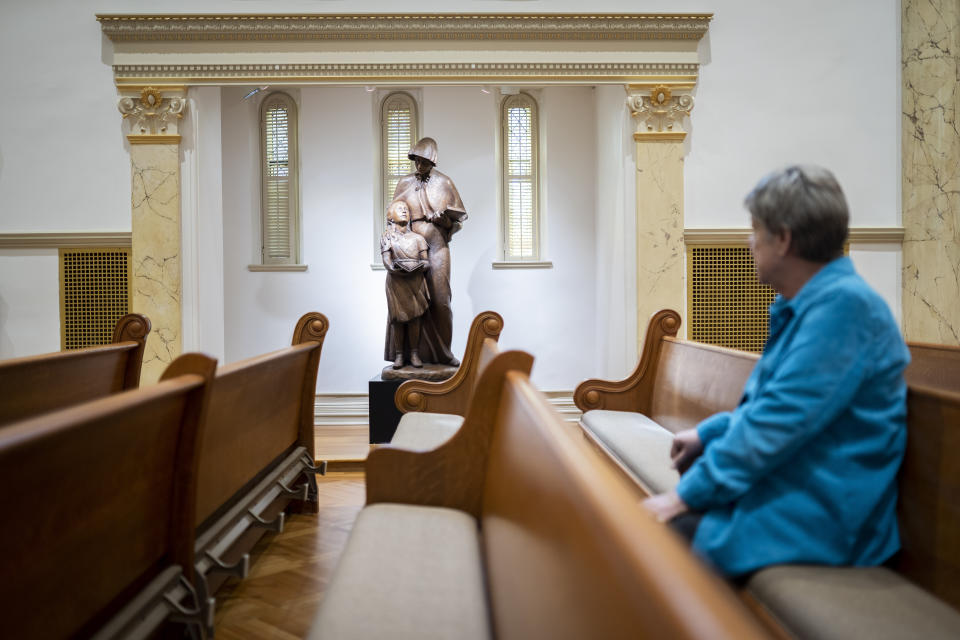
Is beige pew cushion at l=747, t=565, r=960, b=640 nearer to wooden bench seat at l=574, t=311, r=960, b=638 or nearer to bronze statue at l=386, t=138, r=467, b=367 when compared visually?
wooden bench seat at l=574, t=311, r=960, b=638

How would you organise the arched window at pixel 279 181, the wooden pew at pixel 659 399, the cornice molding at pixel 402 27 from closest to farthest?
the wooden pew at pixel 659 399, the cornice molding at pixel 402 27, the arched window at pixel 279 181

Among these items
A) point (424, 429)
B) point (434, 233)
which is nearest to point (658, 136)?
point (434, 233)

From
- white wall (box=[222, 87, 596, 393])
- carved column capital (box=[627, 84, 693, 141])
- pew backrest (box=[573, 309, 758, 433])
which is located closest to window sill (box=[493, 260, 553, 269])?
white wall (box=[222, 87, 596, 393])

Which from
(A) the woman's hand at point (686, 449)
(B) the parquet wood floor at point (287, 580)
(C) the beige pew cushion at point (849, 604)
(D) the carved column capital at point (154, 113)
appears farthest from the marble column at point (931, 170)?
(D) the carved column capital at point (154, 113)

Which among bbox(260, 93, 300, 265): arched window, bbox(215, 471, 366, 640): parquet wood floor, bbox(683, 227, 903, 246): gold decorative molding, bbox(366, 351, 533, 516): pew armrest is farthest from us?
bbox(260, 93, 300, 265): arched window

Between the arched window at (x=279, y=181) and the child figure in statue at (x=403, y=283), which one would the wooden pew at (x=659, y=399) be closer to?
the child figure in statue at (x=403, y=283)

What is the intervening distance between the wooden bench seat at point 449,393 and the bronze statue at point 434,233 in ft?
5.16

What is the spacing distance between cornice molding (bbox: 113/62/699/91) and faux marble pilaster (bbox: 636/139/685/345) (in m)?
0.61

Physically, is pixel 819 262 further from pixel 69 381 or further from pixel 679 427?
pixel 69 381

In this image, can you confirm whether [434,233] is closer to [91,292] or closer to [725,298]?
[725,298]

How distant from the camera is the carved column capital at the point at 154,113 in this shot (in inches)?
208

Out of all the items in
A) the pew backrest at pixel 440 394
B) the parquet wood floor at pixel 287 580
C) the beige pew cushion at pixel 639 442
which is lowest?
the parquet wood floor at pixel 287 580

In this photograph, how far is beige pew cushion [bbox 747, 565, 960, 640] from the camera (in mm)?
1263

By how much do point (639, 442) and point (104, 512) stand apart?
2.21 meters
